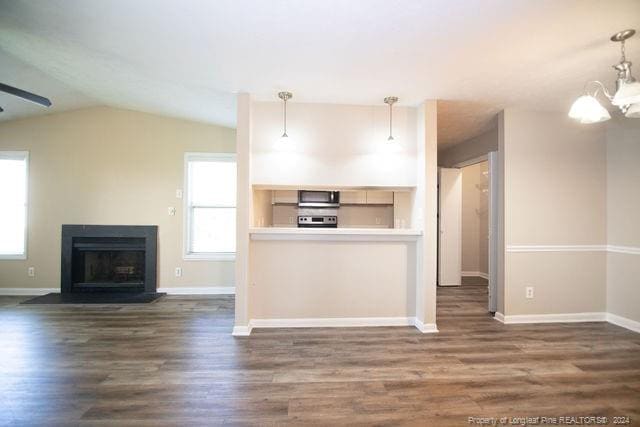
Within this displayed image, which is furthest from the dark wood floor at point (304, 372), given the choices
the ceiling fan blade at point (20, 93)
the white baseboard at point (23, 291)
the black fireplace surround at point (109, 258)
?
the ceiling fan blade at point (20, 93)

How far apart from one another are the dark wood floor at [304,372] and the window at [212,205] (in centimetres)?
150

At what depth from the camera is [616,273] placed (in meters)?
3.32

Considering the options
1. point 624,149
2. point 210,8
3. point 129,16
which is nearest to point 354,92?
point 210,8

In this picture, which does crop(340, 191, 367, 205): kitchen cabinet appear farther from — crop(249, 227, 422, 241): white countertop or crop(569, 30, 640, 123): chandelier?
crop(569, 30, 640, 123): chandelier

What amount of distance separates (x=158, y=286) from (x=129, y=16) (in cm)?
382

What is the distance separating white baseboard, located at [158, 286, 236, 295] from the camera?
A: 4539mm

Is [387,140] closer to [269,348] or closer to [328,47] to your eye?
[328,47]


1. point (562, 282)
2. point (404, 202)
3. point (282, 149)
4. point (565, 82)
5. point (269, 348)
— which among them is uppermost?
point (565, 82)

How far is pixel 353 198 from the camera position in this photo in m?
4.72

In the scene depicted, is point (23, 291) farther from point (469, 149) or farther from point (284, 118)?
point (469, 149)

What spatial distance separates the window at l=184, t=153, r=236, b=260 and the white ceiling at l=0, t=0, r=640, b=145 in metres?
1.35

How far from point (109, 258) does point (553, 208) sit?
20.6ft

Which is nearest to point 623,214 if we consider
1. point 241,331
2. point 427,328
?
point 427,328

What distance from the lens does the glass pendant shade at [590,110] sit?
2154 millimetres
